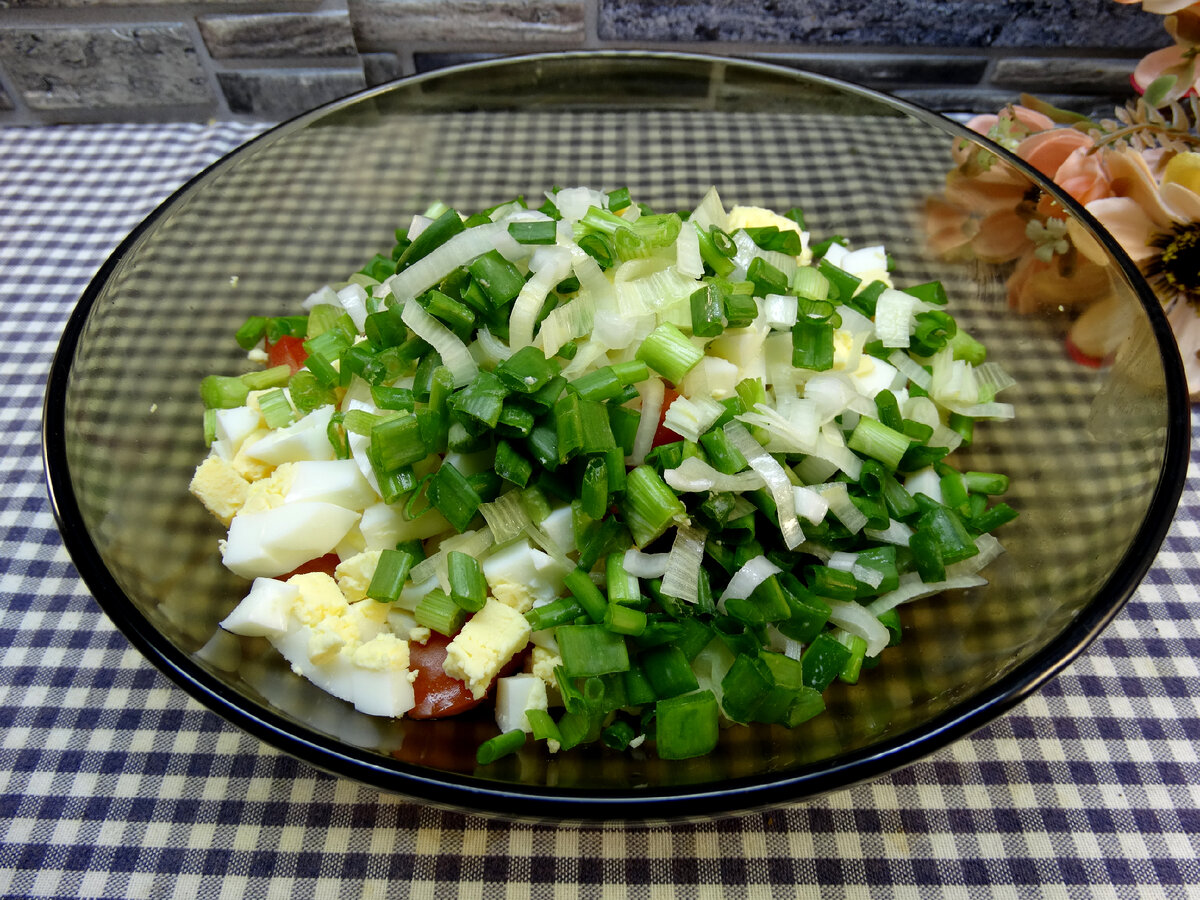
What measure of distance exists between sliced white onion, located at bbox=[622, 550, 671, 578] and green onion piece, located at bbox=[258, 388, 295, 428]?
1.88 feet

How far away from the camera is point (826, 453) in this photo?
1092mm

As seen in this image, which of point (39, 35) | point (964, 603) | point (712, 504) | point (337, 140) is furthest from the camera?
point (39, 35)

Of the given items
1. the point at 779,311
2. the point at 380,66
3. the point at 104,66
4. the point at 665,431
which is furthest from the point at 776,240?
the point at 104,66

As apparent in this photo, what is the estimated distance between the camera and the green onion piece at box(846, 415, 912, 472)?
1.14 m

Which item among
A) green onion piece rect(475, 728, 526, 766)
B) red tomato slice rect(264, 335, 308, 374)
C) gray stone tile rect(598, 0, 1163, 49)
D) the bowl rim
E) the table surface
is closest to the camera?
the bowl rim

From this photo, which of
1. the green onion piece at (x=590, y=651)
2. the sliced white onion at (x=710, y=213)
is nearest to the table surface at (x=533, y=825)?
the green onion piece at (x=590, y=651)

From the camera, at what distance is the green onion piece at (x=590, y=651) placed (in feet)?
3.11

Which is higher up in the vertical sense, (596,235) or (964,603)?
(596,235)

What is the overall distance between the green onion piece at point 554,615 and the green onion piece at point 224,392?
0.64 meters

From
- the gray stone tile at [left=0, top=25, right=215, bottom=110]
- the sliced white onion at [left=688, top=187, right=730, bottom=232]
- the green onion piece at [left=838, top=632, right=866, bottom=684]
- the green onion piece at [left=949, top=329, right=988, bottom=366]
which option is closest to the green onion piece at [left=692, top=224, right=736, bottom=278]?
the sliced white onion at [left=688, top=187, right=730, bottom=232]

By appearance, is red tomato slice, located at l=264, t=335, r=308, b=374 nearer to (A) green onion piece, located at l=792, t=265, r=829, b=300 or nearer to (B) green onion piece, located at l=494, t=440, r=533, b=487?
(B) green onion piece, located at l=494, t=440, r=533, b=487

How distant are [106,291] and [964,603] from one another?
1.34 m

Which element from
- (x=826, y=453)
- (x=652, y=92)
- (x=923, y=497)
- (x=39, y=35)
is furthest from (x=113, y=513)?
(x=39, y=35)

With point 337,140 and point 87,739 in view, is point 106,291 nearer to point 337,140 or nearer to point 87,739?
point 337,140
